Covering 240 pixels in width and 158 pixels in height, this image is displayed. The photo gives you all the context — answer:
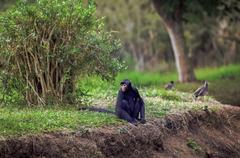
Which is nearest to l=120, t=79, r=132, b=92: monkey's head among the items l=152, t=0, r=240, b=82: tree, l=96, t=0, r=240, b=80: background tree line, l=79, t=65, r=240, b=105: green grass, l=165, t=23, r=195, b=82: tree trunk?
l=79, t=65, r=240, b=105: green grass

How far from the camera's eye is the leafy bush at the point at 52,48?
58.5ft

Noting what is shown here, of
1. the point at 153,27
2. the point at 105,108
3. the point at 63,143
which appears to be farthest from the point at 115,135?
the point at 153,27

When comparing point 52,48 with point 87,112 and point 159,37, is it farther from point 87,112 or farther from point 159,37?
point 159,37

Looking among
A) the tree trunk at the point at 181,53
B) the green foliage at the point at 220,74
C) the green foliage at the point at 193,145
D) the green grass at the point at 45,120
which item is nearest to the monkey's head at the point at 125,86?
the green grass at the point at 45,120

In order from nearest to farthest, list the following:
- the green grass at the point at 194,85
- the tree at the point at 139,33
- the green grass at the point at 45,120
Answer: the green grass at the point at 45,120 → the green grass at the point at 194,85 → the tree at the point at 139,33

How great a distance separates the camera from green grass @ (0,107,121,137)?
13770 mm

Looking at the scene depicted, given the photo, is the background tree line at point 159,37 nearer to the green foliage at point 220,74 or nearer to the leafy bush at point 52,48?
the green foliage at point 220,74

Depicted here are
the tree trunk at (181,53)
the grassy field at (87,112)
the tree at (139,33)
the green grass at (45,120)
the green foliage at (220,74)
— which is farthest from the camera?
the tree at (139,33)

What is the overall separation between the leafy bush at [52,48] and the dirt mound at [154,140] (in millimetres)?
2357

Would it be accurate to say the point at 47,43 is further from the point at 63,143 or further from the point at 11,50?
the point at 63,143

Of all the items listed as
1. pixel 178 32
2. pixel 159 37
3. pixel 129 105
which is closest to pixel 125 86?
pixel 129 105

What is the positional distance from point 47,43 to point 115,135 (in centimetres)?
392

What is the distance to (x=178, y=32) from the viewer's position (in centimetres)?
3359

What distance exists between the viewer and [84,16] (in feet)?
58.6
